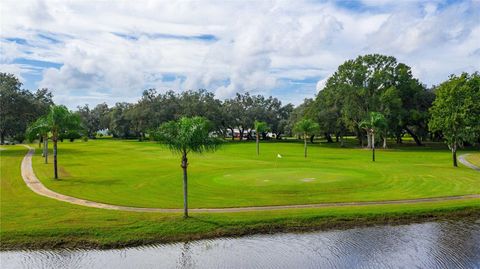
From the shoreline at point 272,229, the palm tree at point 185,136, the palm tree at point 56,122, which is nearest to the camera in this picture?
the shoreline at point 272,229

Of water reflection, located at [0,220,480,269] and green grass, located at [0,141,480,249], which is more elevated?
green grass, located at [0,141,480,249]

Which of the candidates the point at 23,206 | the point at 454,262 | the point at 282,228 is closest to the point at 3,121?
the point at 23,206

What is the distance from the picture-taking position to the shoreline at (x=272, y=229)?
68.1 feet

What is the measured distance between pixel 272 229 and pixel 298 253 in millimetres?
3642

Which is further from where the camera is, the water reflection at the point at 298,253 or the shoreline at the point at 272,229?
the shoreline at the point at 272,229

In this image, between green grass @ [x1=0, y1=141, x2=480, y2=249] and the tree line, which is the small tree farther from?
green grass @ [x1=0, y1=141, x2=480, y2=249]

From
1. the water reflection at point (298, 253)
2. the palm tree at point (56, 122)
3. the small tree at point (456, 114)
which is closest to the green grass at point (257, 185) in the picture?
the palm tree at point (56, 122)

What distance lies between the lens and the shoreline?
20766 mm

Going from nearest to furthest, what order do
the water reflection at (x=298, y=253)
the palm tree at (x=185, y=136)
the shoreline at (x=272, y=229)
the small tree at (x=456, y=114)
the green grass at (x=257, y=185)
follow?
the water reflection at (x=298, y=253) → the shoreline at (x=272, y=229) → the palm tree at (x=185, y=136) → the green grass at (x=257, y=185) → the small tree at (x=456, y=114)

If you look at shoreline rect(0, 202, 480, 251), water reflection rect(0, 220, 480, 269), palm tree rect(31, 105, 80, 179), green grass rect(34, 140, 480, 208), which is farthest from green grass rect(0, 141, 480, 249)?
palm tree rect(31, 105, 80, 179)

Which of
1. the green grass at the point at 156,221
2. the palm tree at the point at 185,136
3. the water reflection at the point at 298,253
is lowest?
the water reflection at the point at 298,253

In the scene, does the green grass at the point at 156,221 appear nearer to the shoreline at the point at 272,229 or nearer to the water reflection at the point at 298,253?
the shoreline at the point at 272,229

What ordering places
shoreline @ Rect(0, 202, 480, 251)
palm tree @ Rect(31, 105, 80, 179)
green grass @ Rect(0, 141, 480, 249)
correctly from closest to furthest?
shoreline @ Rect(0, 202, 480, 251) < green grass @ Rect(0, 141, 480, 249) < palm tree @ Rect(31, 105, 80, 179)

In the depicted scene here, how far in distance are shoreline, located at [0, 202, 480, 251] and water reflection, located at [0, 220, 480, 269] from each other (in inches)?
23.5
